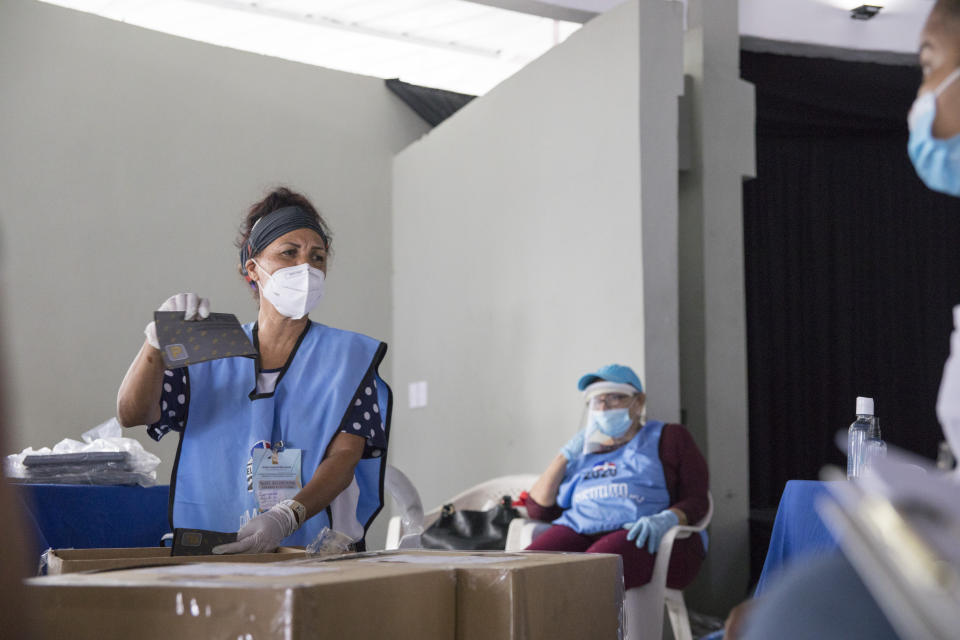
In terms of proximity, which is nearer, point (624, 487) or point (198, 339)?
point (198, 339)

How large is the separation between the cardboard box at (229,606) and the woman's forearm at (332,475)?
29.8 inches

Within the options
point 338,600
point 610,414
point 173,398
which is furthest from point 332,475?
point 610,414

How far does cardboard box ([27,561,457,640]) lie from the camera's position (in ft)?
2.79

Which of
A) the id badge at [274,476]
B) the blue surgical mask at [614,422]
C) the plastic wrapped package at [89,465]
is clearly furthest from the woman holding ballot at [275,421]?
the blue surgical mask at [614,422]

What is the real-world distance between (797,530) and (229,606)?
→ 141 cm

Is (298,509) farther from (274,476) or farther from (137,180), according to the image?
(137,180)

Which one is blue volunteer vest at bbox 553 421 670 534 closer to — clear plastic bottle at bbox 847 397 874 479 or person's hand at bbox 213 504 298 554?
clear plastic bottle at bbox 847 397 874 479

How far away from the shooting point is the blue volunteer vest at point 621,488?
3.41 meters

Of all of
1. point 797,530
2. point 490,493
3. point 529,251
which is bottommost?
point 490,493

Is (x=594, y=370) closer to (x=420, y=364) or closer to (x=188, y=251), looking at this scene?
(x=420, y=364)

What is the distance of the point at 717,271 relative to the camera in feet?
14.6

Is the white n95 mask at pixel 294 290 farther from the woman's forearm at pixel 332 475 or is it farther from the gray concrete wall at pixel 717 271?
the gray concrete wall at pixel 717 271

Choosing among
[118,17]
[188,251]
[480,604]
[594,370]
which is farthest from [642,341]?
[118,17]

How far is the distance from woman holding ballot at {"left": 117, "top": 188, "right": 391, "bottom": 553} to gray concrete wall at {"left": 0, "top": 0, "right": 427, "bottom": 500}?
282 centimetres
